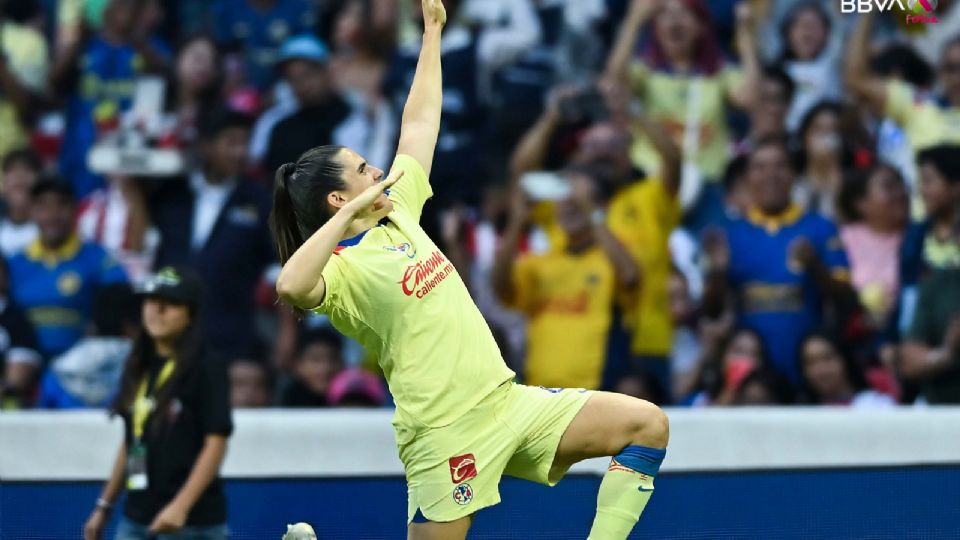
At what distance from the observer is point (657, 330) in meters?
8.16

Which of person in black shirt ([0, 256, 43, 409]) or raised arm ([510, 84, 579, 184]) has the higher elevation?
raised arm ([510, 84, 579, 184])

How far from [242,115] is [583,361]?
275cm

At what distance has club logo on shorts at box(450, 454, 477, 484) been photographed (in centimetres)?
446

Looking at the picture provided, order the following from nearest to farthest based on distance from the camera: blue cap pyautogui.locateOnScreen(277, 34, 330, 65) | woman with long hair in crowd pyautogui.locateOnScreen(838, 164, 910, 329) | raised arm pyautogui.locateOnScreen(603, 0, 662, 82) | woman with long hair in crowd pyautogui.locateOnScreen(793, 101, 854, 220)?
woman with long hair in crowd pyautogui.locateOnScreen(838, 164, 910, 329) < woman with long hair in crowd pyautogui.locateOnScreen(793, 101, 854, 220) < raised arm pyautogui.locateOnScreen(603, 0, 662, 82) < blue cap pyautogui.locateOnScreen(277, 34, 330, 65)

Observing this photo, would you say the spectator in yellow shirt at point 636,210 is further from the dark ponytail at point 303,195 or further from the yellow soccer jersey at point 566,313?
the dark ponytail at point 303,195

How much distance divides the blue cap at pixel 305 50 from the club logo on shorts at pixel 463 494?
5390 mm

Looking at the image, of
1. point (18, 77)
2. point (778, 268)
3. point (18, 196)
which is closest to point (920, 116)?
point (778, 268)

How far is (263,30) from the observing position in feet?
32.8

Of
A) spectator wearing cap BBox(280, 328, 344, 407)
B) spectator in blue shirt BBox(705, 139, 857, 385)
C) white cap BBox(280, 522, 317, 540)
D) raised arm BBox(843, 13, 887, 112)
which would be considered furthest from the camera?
raised arm BBox(843, 13, 887, 112)

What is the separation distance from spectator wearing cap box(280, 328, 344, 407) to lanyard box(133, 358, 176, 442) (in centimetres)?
219

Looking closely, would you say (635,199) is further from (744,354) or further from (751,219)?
(744,354)

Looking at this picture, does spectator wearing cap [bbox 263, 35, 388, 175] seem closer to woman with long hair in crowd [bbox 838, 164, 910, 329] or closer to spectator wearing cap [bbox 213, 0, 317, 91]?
spectator wearing cap [bbox 213, 0, 317, 91]

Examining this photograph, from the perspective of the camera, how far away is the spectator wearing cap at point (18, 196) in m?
9.15

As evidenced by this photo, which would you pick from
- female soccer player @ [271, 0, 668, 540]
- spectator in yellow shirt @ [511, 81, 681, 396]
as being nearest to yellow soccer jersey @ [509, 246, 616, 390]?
spectator in yellow shirt @ [511, 81, 681, 396]
